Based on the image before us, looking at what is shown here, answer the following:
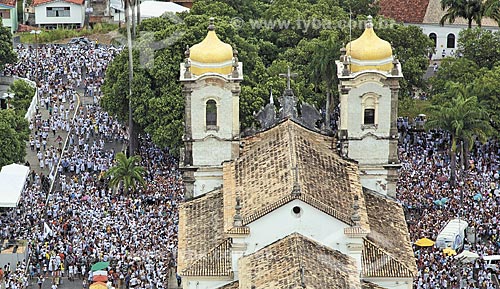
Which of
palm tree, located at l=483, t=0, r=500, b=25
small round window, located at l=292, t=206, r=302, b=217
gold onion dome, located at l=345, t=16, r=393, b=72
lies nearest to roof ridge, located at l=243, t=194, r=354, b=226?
small round window, located at l=292, t=206, r=302, b=217

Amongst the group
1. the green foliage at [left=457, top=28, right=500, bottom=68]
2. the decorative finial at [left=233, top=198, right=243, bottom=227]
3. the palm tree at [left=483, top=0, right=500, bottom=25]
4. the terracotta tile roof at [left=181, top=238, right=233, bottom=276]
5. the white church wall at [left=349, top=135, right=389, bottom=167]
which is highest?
the palm tree at [left=483, top=0, right=500, bottom=25]

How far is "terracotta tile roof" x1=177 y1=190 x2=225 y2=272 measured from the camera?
62844mm

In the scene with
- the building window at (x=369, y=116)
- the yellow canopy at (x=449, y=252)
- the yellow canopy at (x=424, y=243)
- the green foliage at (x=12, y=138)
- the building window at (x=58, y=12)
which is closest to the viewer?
the building window at (x=369, y=116)

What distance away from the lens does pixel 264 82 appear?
92062mm

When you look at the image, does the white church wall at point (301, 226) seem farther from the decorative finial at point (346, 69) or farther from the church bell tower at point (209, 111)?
the decorative finial at point (346, 69)

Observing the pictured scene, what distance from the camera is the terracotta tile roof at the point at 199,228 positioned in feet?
206

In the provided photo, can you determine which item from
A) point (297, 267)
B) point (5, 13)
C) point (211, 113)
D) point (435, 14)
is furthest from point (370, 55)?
point (5, 13)

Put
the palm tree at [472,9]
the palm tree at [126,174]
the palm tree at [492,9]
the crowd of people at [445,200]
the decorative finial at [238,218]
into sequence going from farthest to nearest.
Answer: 1. the palm tree at [472,9]
2. the palm tree at [492,9]
3. the palm tree at [126,174]
4. the crowd of people at [445,200]
5. the decorative finial at [238,218]

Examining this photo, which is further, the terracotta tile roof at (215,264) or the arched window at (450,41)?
the arched window at (450,41)

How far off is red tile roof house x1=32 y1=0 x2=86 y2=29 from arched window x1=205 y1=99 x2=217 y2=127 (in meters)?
65.2

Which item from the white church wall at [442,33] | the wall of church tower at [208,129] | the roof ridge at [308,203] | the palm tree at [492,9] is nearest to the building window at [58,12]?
the white church wall at [442,33]

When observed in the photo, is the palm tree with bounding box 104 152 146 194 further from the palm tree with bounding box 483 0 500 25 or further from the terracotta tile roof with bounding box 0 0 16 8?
the terracotta tile roof with bounding box 0 0 16 8

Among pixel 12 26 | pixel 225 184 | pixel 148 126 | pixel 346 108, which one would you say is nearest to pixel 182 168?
pixel 225 184

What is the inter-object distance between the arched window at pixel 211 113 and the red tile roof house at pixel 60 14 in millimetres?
65214
